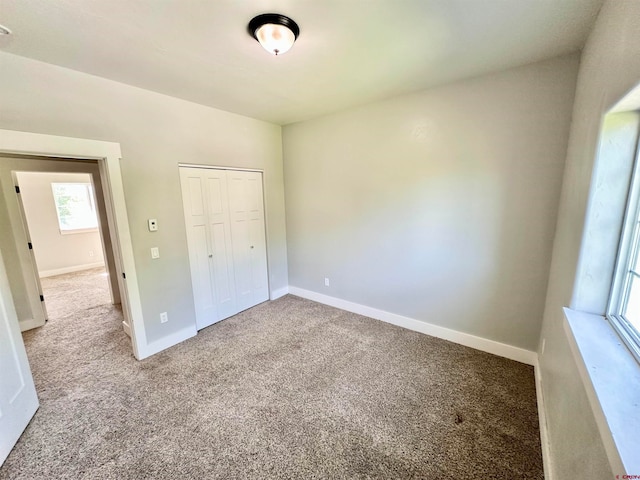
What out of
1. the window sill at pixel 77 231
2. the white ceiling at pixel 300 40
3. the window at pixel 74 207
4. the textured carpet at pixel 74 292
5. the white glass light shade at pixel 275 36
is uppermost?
the white ceiling at pixel 300 40

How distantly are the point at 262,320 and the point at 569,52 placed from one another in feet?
12.9

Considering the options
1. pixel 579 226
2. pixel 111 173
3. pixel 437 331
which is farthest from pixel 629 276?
pixel 111 173

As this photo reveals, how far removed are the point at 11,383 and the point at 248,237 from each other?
2432 mm

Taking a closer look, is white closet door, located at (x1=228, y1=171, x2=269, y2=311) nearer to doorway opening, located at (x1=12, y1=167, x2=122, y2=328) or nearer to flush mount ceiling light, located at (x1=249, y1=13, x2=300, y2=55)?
flush mount ceiling light, located at (x1=249, y1=13, x2=300, y2=55)

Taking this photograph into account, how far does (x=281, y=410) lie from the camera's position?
1.93 metres

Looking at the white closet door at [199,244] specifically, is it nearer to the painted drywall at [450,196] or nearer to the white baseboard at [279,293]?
the white baseboard at [279,293]

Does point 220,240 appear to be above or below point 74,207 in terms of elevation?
below

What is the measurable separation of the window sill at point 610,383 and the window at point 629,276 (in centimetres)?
6

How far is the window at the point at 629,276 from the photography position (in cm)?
116

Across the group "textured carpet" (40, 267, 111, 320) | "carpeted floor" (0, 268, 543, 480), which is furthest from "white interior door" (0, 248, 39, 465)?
"textured carpet" (40, 267, 111, 320)

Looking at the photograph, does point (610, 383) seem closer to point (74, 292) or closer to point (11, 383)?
point (11, 383)

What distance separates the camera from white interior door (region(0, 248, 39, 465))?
1636mm

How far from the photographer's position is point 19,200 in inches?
126

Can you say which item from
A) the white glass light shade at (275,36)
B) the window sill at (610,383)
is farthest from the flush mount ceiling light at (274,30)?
the window sill at (610,383)
